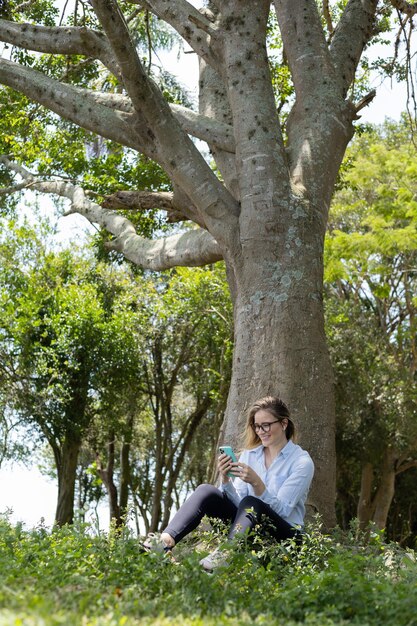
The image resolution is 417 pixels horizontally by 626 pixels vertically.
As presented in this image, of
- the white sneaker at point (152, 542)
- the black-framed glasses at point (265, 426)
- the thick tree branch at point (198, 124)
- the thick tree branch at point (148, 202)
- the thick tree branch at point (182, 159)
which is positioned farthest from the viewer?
the thick tree branch at point (148, 202)

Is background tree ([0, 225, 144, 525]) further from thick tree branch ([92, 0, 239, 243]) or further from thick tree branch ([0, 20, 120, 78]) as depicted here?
thick tree branch ([92, 0, 239, 243])

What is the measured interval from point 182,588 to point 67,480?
15.1 m

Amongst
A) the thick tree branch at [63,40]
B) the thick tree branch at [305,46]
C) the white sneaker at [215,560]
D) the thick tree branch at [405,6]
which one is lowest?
the white sneaker at [215,560]

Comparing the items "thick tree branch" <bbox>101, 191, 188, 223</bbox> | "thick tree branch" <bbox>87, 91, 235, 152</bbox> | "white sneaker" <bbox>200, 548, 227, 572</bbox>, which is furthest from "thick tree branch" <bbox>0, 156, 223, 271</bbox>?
"white sneaker" <bbox>200, 548, 227, 572</bbox>

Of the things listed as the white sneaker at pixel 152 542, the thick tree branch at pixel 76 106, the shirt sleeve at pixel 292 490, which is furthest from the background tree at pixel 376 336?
the white sneaker at pixel 152 542

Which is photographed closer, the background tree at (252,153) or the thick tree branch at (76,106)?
the background tree at (252,153)

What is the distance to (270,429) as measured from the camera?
6.19 m

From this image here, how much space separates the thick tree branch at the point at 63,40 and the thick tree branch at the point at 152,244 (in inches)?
74.6

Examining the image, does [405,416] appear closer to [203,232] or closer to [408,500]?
[408,500]

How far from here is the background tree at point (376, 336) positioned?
1859 centimetres

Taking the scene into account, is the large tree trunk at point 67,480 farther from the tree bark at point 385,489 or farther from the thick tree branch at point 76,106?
the thick tree branch at point 76,106

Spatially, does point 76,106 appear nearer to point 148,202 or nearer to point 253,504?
point 148,202

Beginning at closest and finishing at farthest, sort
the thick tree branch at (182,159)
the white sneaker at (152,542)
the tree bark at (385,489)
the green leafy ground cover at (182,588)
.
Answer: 1. the green leafy ground cover at (182,588)
2. the white sneaker at (152,542)
3. the thick tree branch at (182,159)
4. the tree bark at (385,489)

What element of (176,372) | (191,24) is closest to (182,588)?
(191,24)
